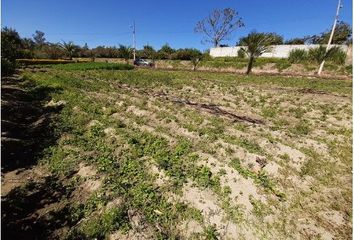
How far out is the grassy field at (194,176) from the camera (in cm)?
400

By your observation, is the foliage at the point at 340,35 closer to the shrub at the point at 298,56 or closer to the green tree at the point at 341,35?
the green tree at the point at 341,35

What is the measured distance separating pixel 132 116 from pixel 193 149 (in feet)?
11.3

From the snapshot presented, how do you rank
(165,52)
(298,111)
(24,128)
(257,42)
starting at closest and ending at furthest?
(24,128)
(298,111)
(257,42)
(165,52)

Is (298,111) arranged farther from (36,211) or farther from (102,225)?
(36,211)

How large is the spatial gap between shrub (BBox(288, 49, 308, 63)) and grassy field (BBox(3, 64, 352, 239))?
2583 centimetres

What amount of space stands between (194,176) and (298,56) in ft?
110

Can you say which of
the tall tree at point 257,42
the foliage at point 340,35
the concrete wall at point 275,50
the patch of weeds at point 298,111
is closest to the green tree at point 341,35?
the foliage at point 340,35

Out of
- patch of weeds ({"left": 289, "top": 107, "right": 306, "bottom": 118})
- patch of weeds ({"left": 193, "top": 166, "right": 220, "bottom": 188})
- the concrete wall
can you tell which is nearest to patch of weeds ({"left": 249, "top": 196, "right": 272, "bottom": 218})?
patch of weeds ({"left": 193, "top": 166, "right": 220, "bottom": 188})

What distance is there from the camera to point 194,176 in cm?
507

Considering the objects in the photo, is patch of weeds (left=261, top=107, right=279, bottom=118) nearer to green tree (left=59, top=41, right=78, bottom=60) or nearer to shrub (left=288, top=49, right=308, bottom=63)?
shrub (left=288, top=49, right=308, bottom=63)

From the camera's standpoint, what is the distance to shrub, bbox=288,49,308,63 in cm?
3193

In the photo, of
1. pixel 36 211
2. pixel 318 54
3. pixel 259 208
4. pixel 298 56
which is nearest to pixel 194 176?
pixel 259 208

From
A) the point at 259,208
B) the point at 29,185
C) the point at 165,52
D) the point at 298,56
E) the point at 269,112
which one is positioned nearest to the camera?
the point at 259,208

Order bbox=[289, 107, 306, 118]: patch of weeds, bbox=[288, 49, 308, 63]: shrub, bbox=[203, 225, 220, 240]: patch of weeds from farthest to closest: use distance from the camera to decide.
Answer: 1. bbox=[288, 49, 308, 63]: shrub
2. bbox=[289, 107, 306, 118]: patch of weeds
3. bbox=[203, 225, 220, 240]: patch of weeds
